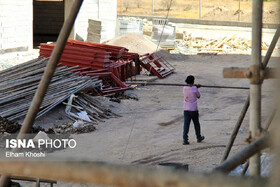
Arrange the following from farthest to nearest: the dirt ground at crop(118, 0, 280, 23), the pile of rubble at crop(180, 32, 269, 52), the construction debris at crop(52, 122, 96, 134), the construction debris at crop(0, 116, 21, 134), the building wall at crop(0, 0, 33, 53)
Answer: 1. the dirt ground at crop(118, 0, 280, 23)
2. the pile of rubble at crop(180, 32, 269, 52)
3. the building wall at crop(0, 0, 33, 53)
4. the construction debris at crop(52, 122, 96, 134)
5. the construction debris at crop(0, 116, 21, 134)

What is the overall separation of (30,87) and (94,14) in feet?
51.1

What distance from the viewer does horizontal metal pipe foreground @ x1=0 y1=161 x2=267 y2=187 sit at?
82.0 inches

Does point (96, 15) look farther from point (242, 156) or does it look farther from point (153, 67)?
point (242, 156)

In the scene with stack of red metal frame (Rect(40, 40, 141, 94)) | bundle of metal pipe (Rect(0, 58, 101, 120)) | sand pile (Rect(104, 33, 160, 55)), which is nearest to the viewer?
bundle of metal pipe (Rect(0, 58, 101, 120))

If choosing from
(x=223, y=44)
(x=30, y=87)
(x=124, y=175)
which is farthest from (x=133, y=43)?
(x=124, y=175)

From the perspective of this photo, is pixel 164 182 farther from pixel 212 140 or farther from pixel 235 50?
pixel 235 50

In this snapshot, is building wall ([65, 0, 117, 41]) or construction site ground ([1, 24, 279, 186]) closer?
construction site ground ([1, 24, 279, 186])

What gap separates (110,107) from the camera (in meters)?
14.0

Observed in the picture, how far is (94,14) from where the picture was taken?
27656 millimetres

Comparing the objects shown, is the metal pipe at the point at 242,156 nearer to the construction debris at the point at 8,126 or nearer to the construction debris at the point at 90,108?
the construction debris at the point at 8,126

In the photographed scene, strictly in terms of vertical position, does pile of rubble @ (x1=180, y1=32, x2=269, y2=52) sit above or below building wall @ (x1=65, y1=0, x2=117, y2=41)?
below

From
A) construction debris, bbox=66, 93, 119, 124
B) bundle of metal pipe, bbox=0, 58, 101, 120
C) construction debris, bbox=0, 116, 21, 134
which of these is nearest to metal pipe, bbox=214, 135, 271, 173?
construction debris, bbox=0, 116, 21, 134

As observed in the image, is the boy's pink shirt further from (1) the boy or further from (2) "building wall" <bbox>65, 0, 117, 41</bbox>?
(2) "building wall" <bbox>65, 0, 117, 41</bbox>

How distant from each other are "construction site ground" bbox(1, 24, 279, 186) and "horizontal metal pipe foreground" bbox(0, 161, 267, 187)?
424 cm
